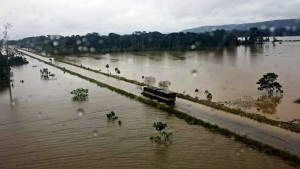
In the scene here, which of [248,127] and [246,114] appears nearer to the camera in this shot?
[248,127]

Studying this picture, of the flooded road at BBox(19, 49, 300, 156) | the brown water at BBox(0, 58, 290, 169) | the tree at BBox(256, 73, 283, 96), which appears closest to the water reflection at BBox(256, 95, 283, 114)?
the tree at BBox(256, 73, 283, 96)

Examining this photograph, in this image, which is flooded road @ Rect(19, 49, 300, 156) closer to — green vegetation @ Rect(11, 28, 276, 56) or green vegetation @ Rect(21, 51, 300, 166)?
green vegetation @ Rect(21, 51, 300, 166)

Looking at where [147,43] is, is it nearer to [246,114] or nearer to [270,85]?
[270,85]

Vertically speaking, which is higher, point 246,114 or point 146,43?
point 146,43

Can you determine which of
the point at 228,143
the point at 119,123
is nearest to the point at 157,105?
the point at 119,123

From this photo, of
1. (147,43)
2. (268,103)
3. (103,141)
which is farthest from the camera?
(147,43)

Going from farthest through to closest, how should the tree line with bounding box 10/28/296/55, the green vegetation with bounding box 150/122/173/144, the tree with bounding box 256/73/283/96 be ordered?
the tree line with bounding box 10/28/296/55 < the tree with bounding box 256/73/283/96 < the green vegetation with bounding box 150/122/173/144

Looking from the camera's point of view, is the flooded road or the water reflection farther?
the water reflection

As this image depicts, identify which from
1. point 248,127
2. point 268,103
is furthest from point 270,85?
point 248,127
